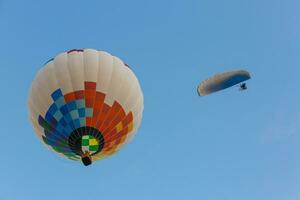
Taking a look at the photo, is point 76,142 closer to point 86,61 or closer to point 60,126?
point 60,126

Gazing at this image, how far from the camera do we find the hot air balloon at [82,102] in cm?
3284

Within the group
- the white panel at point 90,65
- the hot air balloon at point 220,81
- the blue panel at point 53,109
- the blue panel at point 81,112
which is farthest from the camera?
the hot air balloon at point 220,81

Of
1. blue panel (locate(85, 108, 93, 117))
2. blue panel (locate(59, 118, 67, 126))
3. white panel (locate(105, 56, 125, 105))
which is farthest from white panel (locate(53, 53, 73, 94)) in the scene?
white panel (locate(105, 56, 125, 105))

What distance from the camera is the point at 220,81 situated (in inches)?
1649

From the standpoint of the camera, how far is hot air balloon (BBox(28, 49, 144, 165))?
32.8 meters

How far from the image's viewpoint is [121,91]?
33531mm

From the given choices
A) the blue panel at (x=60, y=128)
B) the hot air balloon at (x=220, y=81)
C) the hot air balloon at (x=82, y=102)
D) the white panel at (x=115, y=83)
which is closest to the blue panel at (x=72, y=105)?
the hot air balloon at (x=82, y=102)

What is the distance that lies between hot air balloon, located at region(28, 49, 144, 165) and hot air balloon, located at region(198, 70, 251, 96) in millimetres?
8702

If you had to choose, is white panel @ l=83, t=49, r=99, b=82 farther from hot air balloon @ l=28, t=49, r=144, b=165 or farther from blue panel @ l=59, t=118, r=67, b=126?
blue panel @ l=59, t=118, r=67, b=126

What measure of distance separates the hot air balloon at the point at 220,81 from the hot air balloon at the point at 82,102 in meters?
8.70

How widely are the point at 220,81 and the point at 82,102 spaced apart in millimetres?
12449

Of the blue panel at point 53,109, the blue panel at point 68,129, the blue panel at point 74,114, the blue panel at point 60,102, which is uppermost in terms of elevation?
the blue panel at point 60,102

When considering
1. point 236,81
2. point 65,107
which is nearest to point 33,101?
point 65,107

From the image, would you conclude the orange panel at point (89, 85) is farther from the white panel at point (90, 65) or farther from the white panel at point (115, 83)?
the white panel at point (115, 83)
